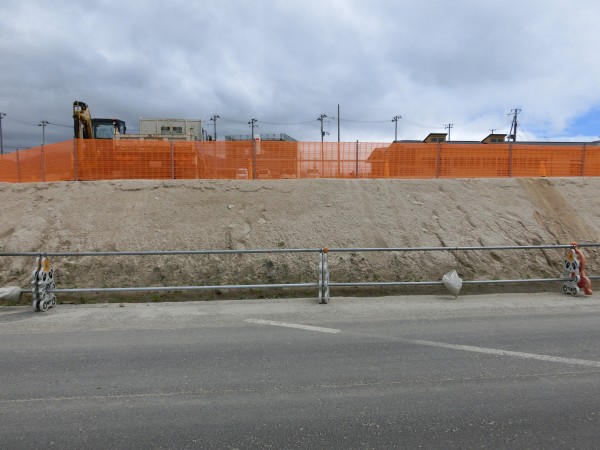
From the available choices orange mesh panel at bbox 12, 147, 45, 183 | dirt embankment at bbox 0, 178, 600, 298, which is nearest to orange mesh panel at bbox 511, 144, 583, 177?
dirt embankment at bbox 0, 178, 600, 298

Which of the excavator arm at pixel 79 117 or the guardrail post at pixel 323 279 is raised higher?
the excavator arm at pixel 79 117

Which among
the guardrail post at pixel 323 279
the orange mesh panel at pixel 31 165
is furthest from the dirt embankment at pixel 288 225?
the orange mesh panel at pixel 31 165

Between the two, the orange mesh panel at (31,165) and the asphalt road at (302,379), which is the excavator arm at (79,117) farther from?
the asphalt road at (302,379)

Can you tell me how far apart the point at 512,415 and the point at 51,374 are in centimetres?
475

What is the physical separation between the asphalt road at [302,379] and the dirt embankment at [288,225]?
2.47m

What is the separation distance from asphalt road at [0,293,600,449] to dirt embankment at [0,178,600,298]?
2473 mm

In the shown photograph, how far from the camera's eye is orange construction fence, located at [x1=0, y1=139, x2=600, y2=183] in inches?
534

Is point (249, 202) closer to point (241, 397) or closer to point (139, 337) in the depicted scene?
point (139, 337)

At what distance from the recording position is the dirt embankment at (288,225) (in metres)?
9.59

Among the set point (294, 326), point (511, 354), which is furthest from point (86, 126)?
point (511, 354)

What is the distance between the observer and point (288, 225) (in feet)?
36.3

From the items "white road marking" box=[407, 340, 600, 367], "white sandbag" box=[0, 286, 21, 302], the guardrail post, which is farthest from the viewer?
the guardrail post

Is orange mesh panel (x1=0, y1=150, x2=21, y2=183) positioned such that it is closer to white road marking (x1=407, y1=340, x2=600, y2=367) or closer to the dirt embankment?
the dirt embankment

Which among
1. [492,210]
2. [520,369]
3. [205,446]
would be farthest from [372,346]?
[492,210]
